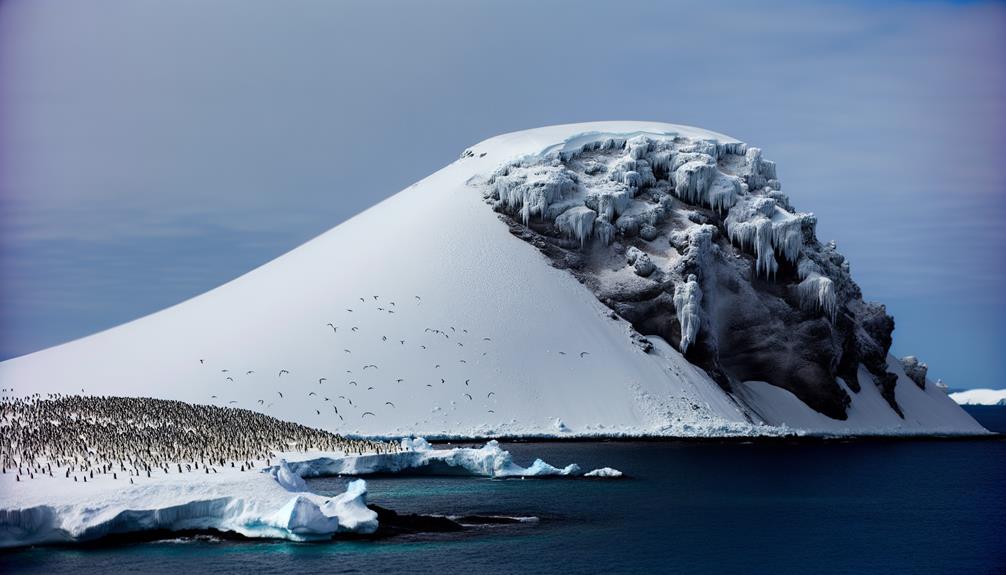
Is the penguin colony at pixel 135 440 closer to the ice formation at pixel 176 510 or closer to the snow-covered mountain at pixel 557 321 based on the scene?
the ice formation at pixel 176 510

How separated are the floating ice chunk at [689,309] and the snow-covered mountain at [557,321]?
0.26 metres

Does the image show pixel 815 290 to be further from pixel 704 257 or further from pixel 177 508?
pixel 177 508

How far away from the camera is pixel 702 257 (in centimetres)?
12675

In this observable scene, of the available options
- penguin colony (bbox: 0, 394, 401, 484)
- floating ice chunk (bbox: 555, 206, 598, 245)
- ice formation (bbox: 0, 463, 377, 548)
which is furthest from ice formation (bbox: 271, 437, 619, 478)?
floating ice chunk (bbox: 555, 206, 598, 245)

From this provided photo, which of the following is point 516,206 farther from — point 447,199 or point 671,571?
point 671,571

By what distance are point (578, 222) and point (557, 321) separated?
13.8 m

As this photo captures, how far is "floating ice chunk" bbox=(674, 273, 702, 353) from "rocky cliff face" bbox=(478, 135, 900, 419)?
13cm

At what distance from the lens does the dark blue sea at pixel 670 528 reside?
43938 mm

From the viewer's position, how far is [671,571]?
4484 cm

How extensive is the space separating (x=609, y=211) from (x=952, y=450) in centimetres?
4628

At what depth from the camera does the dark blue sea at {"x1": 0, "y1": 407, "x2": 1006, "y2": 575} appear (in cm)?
4394

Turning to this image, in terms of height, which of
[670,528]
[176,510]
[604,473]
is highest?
[176,510]

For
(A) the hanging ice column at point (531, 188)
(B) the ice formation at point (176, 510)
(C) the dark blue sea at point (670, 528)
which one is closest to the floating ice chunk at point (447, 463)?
(C) the dark blue sea at point (670, 528)

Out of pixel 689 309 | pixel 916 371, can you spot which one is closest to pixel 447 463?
pixel 689 309
